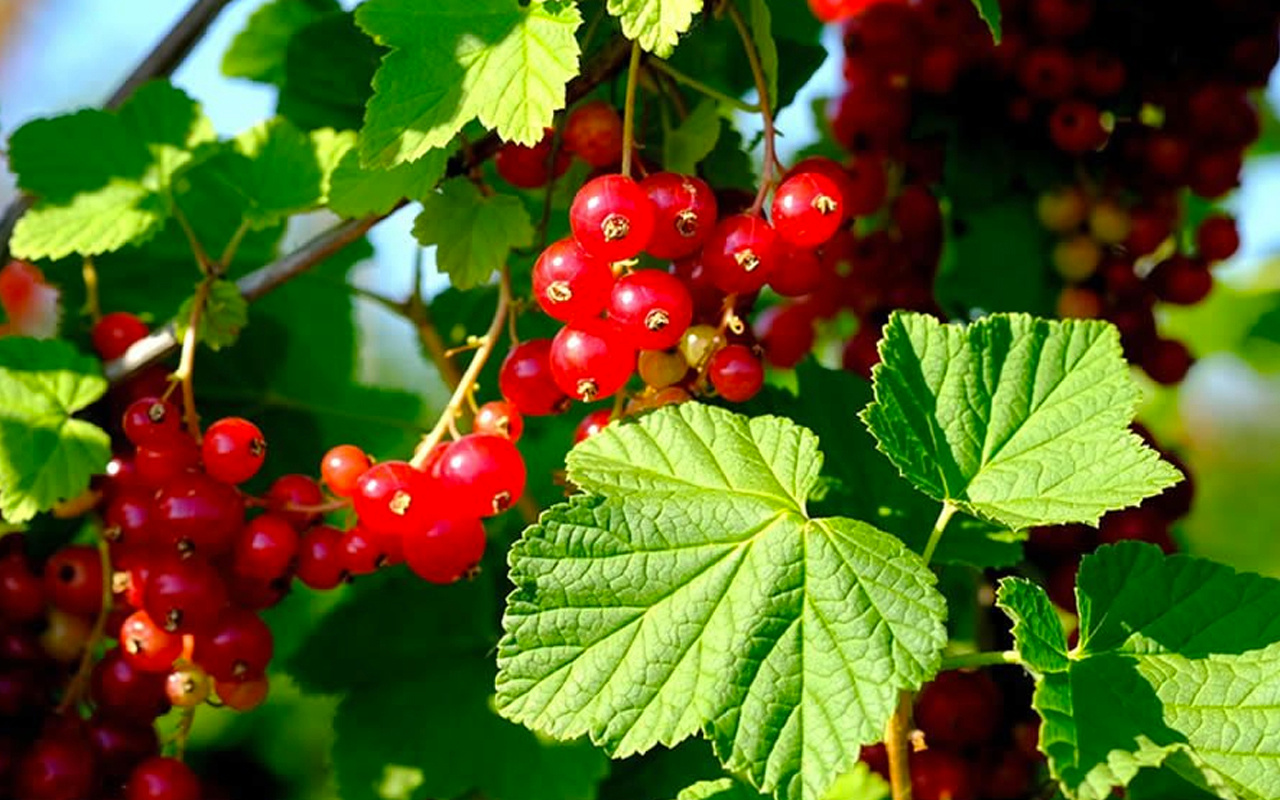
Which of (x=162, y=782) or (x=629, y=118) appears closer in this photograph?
(x=629, y=118)

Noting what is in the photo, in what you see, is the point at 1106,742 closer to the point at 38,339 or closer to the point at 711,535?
the point at 711,535

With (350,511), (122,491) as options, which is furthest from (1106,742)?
(122,491)

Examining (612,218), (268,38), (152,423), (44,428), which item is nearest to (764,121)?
(612,218)

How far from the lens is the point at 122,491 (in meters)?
1.18

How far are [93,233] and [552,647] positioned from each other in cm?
59

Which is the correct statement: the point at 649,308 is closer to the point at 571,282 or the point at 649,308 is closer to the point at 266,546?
the point at 571,282

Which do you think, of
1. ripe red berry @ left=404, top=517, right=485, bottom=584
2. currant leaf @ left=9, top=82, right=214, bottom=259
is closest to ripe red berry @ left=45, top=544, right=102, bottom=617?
currant leaf @ left=9, top=82, right=214, bottom=259

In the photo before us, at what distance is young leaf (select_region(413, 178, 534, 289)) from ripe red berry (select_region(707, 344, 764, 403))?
17 cm

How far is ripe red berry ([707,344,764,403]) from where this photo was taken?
101 cm

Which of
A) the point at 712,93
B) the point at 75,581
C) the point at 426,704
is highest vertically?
the point at 712,93

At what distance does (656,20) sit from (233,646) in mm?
548

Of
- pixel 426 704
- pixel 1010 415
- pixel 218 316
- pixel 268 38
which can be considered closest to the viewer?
pixel 1010 415

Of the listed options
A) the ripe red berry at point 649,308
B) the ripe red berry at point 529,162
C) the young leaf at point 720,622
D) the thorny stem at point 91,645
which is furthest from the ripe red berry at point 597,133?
the thorny stem at point 91,645

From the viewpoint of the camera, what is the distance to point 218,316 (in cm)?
118
